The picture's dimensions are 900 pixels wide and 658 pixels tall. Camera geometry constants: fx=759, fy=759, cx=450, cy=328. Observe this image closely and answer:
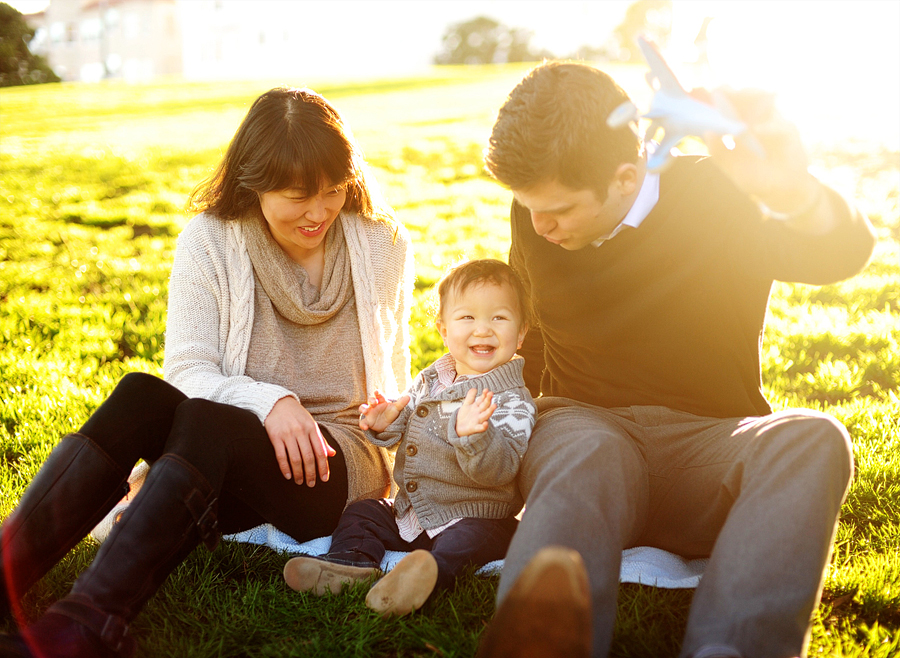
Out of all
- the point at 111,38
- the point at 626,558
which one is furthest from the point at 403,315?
the point at 111,38

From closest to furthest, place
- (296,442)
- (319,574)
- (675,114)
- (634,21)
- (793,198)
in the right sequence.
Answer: (675,114)
(793,198)
(319,574)
(296,442)
(634,21)

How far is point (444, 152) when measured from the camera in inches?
480

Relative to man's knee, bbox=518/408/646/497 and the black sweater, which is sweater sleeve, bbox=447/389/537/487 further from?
the black sweater

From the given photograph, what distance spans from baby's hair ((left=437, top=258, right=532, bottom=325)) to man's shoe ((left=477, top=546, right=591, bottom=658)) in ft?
4.29

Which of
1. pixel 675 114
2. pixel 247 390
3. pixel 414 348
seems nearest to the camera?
pixel 675 114

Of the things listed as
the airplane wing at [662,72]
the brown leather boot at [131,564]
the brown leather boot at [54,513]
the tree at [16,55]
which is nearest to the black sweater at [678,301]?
the airplane wing at [662,72]

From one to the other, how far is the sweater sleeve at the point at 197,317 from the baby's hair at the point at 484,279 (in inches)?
28.1

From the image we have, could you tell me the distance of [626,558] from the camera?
7.97 feet

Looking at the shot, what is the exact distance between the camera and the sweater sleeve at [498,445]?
2234 millimetres

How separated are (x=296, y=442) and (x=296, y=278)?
28.6 inches

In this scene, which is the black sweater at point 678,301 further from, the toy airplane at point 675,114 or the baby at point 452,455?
the toy airplane at point 675,114

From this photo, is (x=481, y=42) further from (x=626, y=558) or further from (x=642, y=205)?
(x=626, y=558)

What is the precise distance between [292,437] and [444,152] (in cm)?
1036

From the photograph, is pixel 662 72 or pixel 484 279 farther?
pixel 484 279
